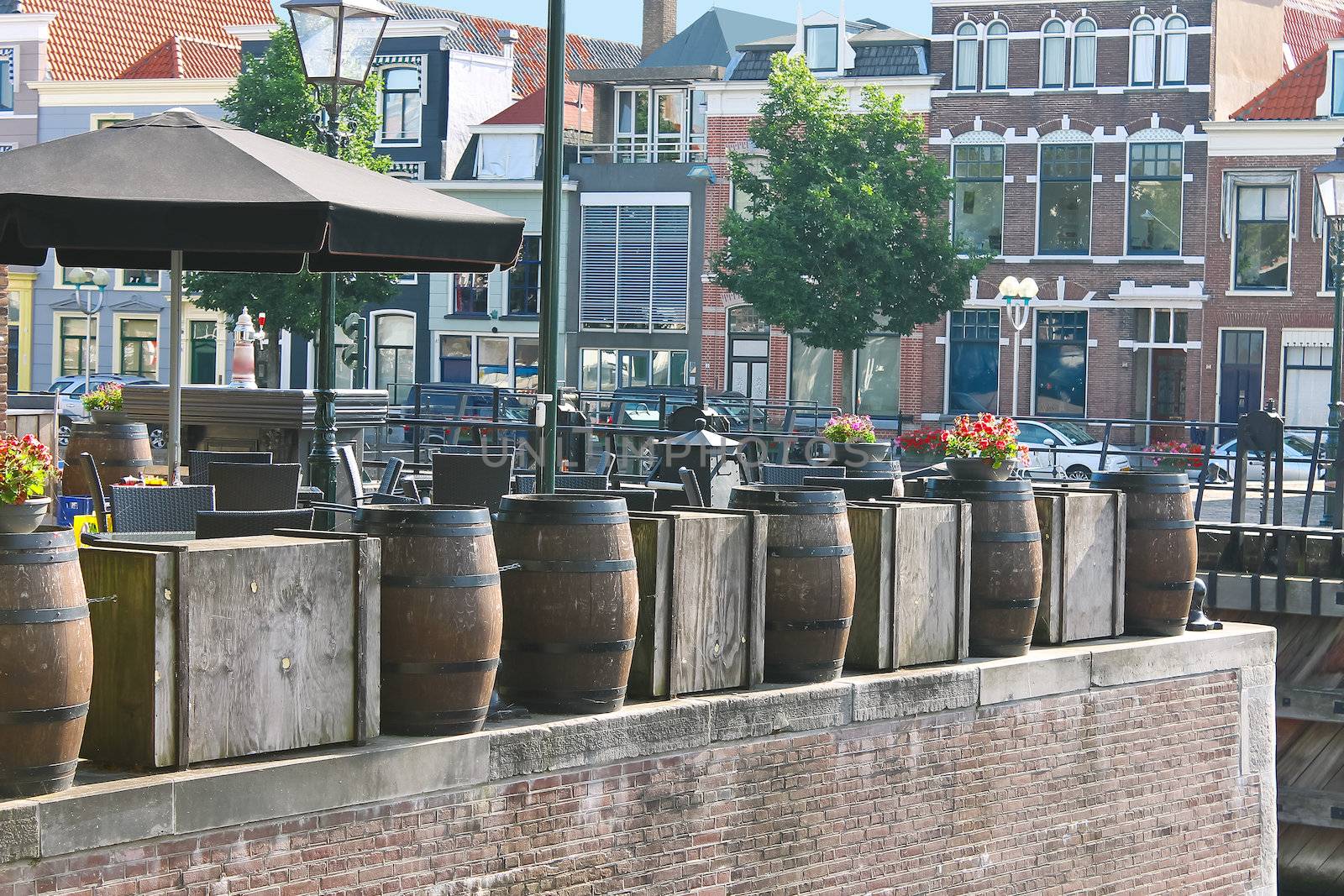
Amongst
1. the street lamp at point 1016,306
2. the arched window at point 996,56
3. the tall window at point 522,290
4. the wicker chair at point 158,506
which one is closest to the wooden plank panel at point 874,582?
the wicker chair at point 158,506

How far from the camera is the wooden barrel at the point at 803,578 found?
7.45m

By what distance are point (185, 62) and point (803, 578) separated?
4358 cm

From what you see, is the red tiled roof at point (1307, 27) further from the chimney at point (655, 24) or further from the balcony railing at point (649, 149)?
the chimney at point (655, 24)

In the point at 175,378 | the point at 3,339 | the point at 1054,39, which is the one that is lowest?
the point at 175,378

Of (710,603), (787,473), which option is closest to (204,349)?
(787,473)

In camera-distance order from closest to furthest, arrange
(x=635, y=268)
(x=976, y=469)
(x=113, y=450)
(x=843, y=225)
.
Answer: (x=976, y=469)
(x=113, y=450)
(x=843, y=225)
(x=635, y=268)

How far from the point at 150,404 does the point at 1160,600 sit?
29.0ft

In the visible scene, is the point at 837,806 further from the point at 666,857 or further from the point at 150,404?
the point at 150,404

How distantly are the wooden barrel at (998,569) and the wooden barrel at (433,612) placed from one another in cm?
289

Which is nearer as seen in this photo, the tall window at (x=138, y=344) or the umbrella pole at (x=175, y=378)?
the umbrella pole at (x=175, y=378)

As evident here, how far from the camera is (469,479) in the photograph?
10.8m

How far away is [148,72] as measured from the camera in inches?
1887

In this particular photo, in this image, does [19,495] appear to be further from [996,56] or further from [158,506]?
[996,56]

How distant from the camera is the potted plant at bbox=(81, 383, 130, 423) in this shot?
14688mm
